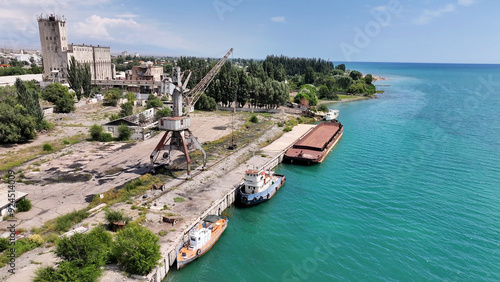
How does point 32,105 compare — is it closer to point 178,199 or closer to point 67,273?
point 178,199

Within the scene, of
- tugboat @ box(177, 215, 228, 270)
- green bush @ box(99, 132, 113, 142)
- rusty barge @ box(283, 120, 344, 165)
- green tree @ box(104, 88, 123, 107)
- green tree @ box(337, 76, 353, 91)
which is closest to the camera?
tugboat @ box(177, 215, 228, 270)

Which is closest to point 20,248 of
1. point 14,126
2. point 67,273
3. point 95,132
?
point 67,273

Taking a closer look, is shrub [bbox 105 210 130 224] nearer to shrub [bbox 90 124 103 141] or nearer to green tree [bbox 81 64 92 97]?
shrub [bbox 90 124 103 141]

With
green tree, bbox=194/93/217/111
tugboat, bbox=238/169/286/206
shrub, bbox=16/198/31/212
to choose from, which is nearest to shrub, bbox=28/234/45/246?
shrub, bbox=16/198/31/212

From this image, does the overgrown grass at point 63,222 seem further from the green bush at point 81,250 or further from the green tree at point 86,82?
the green tree at point 86,82

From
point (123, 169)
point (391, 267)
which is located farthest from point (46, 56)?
point (391, 267)

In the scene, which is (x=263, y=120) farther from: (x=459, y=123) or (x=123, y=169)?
(x=459, y=123)
